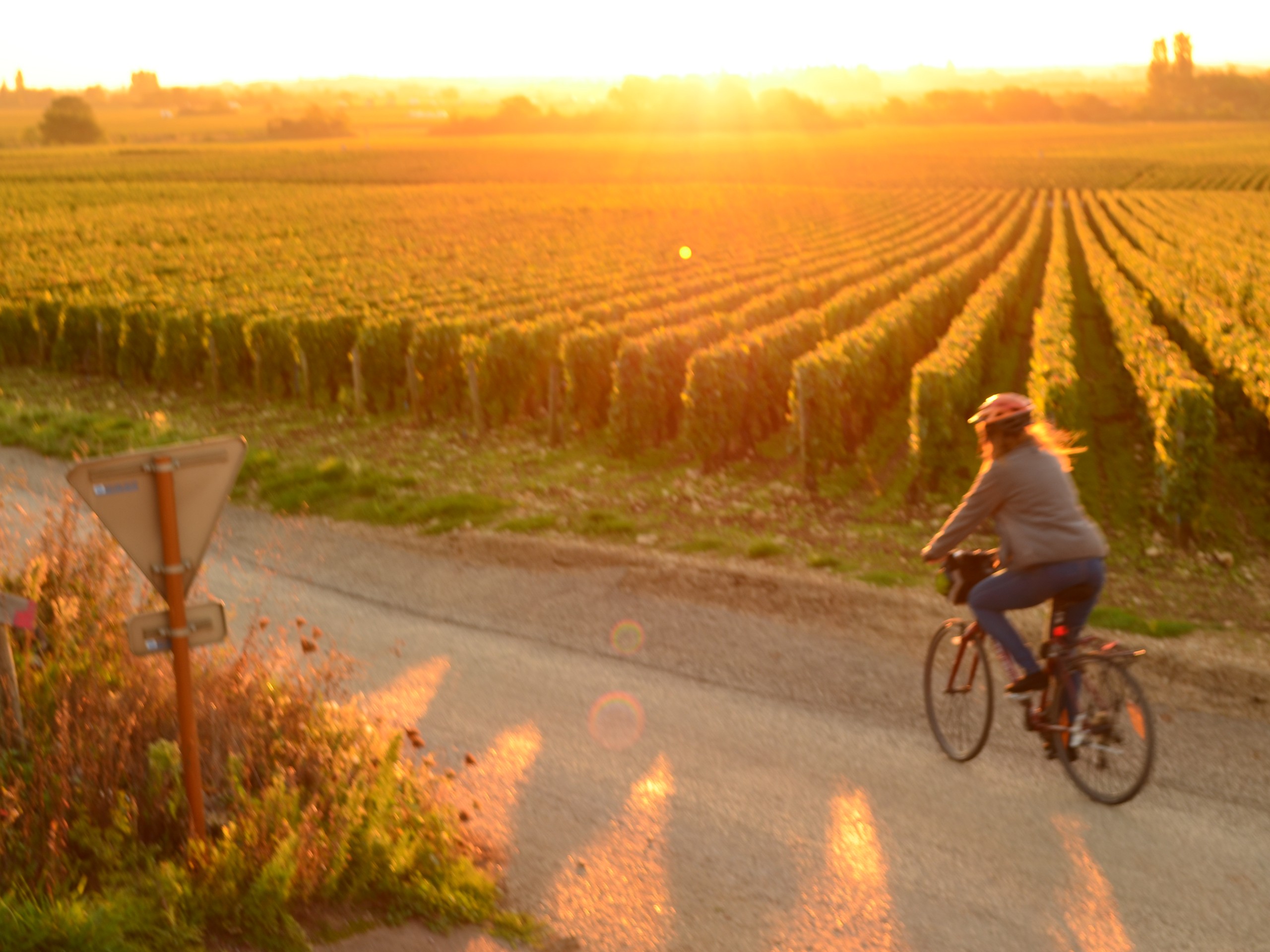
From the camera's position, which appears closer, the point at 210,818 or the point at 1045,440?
the point at 210,818

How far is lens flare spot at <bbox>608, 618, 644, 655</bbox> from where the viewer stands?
28.4ft

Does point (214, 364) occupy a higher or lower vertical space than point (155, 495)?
lower

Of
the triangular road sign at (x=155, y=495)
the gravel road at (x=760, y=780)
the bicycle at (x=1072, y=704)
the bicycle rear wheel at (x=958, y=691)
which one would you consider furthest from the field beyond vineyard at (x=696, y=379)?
the triangular road sign at (x=155, y=495)

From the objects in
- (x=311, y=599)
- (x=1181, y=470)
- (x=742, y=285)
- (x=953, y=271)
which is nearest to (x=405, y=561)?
(x=311, y=599)

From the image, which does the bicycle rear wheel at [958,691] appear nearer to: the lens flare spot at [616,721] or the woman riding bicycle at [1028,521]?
the woman riding bicycle at [1028,521]

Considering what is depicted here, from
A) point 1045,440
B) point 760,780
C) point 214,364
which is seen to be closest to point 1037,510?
point 1045,440

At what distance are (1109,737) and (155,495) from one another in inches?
194

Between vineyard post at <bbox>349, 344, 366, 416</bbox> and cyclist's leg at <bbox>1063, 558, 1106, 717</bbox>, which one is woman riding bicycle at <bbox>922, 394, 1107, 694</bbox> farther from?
vineyard post at <bbox>349, 344, 366, 416</bbox>

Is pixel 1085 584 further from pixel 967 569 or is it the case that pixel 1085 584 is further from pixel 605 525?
pixel 605 525

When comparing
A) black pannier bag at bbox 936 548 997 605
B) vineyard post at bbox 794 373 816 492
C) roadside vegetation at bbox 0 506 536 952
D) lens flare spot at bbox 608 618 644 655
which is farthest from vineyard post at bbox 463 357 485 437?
black pannier bag at bbox 936 548 997 605

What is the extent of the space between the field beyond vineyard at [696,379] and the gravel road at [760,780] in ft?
6.67

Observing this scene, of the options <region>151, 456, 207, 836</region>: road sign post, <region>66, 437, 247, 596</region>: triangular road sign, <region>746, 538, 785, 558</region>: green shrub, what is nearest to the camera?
<region>66, 437, 247, 596</region>: triangular road sign

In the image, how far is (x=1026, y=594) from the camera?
622 centimetres

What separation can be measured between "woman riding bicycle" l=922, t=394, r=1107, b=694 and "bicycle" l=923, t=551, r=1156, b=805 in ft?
0.39
